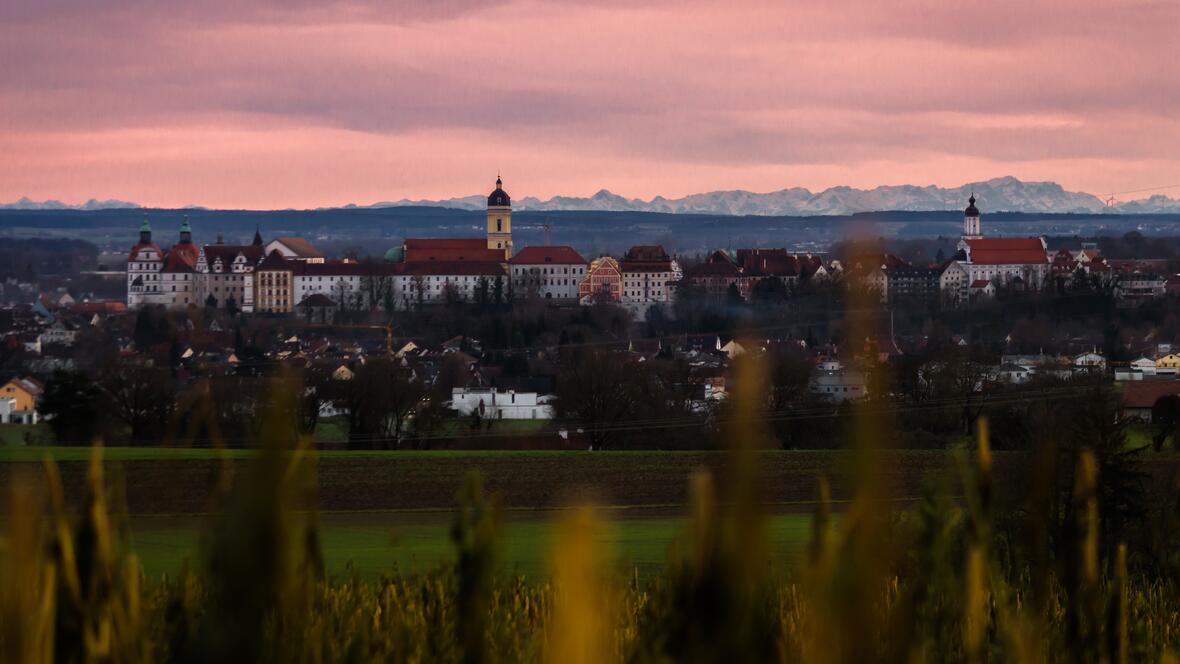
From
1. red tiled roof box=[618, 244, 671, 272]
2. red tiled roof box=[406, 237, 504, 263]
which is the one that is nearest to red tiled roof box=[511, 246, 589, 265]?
red tiled roof box=[406, 237, 504, 263]

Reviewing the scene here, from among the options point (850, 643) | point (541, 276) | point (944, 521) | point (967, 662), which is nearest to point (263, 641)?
point (850, 643)

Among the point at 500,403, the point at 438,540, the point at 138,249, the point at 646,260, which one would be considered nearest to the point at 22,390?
the point at 500,403

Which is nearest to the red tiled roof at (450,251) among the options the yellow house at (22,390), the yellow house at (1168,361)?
the yellow house at (1168,361)

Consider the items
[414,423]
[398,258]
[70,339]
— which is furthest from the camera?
[398,258]

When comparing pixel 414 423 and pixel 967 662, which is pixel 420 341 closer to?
pixel 414 423

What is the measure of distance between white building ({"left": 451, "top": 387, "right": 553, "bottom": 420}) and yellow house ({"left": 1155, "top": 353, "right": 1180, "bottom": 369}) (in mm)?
20278

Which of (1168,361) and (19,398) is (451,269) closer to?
(1168,361)

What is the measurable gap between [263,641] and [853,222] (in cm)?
57

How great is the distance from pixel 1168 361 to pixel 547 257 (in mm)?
66460

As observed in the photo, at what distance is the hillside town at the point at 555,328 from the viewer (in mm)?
32438

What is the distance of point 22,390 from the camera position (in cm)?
4438

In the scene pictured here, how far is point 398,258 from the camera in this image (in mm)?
123812

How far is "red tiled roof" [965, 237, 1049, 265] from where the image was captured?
111938 millimetres

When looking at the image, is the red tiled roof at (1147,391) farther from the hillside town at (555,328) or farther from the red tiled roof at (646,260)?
the red tiled roof at (646,260)
